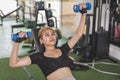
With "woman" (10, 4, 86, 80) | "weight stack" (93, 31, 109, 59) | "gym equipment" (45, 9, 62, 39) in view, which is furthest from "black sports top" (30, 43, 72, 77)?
"gym equipment" (45, 9, 62, 39)

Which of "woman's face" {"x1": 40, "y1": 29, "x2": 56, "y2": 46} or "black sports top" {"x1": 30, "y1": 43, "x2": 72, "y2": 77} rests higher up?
"woman's face" {"x1": 40, "y1": 29, "x2": 56, "y2": 46}

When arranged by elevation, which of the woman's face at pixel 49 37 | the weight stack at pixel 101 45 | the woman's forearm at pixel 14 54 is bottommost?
the weight stack at pixel 101 45

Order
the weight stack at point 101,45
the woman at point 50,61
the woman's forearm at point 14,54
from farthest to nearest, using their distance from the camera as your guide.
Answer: the weight stack at point 101,45
the woman at point 50,61
the woman's forearm at point 14,54

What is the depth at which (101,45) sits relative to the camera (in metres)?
4.11

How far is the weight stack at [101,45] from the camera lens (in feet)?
13.3

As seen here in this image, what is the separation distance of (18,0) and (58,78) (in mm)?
7956

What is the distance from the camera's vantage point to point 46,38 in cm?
208

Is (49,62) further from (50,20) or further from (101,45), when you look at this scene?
(50,20)

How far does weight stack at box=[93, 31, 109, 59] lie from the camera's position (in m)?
4.04

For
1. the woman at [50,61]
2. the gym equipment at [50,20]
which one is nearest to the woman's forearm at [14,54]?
the woman at [50,61]

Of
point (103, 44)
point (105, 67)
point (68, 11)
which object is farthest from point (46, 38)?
point (68, 11)

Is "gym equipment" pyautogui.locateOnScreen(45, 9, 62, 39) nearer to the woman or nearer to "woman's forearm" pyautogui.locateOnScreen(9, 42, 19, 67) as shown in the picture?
the woman

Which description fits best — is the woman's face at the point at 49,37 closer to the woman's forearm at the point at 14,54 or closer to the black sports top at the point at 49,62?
the black sports top at the point at 49,62

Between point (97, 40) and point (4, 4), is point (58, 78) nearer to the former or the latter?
point (97, 40)
